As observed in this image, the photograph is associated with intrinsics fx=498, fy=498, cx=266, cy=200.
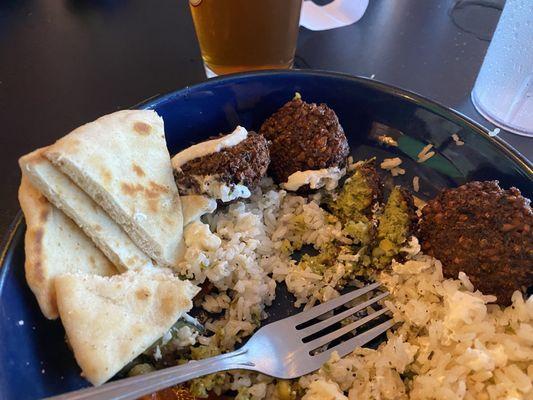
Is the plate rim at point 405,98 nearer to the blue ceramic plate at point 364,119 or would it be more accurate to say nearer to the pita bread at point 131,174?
the blue ceramic plate at point 364,119

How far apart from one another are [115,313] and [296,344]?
513 millimetres

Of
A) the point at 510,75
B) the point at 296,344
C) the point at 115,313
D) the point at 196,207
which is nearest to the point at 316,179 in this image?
the point at 196,207

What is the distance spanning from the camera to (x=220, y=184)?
5.10ft

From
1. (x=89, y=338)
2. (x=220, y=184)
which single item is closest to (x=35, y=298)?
(x=89, y=338)

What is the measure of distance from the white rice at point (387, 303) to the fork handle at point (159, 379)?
0.07 meters

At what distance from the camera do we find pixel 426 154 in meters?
1.79

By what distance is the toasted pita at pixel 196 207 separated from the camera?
1.58 m

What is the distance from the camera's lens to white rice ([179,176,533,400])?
1.32m

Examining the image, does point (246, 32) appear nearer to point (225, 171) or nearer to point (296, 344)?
point (225, 171)

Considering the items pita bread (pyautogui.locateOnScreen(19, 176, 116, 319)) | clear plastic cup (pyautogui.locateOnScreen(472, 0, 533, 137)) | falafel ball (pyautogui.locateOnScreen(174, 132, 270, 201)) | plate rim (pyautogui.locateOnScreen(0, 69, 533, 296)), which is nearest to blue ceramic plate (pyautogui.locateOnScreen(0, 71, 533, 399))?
plate rim (pyautogui.locateOnScreen(0, 69, 533, 296))

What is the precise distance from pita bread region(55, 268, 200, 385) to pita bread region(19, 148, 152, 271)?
Answer: 6 centimetres

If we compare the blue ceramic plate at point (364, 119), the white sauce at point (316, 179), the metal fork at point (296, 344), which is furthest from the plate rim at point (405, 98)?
the metal fork at point (296, 344)

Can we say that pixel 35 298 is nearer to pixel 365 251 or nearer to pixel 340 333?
pixel 340 333

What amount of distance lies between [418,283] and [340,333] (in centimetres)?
30
